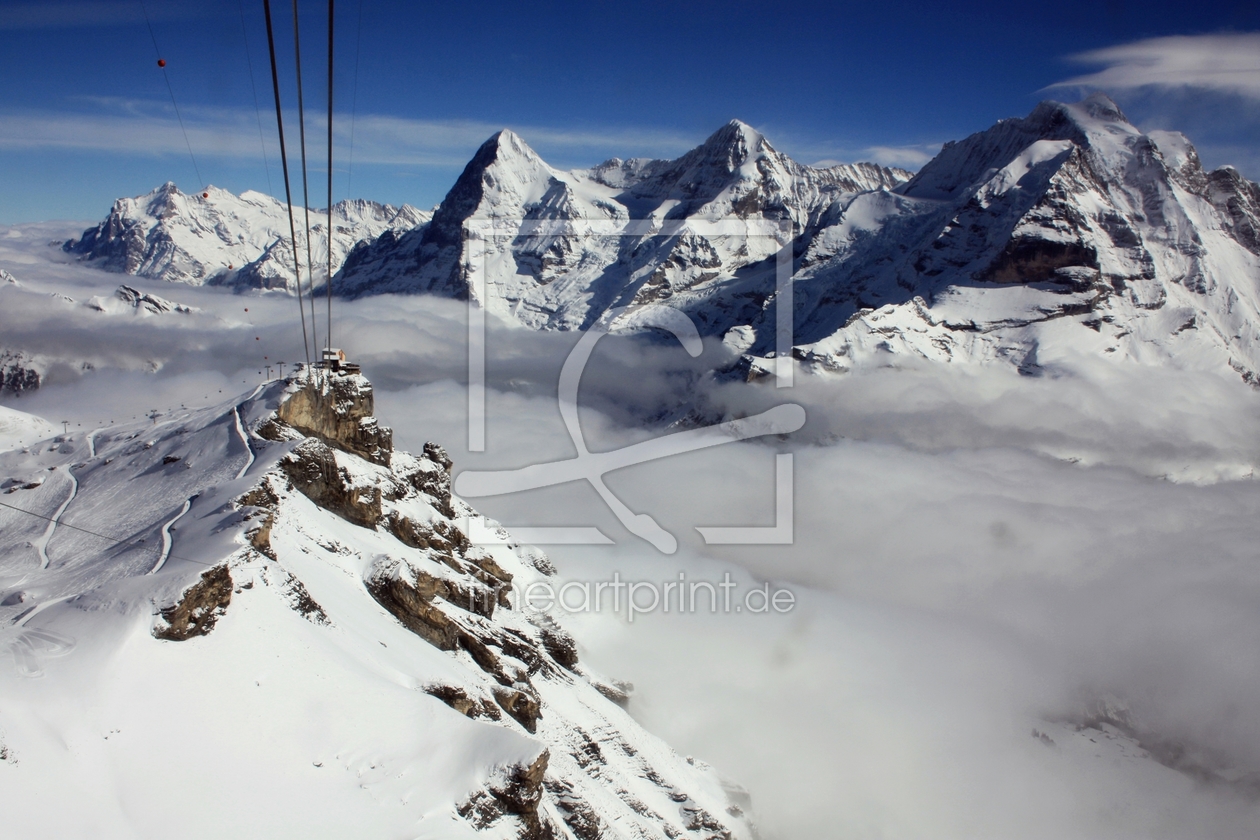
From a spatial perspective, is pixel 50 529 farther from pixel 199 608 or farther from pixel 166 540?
pixel 199 608

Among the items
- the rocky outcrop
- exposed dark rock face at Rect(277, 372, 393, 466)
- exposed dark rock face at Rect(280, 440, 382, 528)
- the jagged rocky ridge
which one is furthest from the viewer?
exposed dark rock face at Rect(277, 372, 393, 466)

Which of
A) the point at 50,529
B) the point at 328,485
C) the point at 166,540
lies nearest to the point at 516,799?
the point at 166,540

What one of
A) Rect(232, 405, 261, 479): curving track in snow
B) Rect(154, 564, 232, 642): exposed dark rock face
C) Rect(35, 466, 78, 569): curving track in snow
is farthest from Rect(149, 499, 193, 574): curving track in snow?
Rect(35, 466, 78, 569): curving track in snow

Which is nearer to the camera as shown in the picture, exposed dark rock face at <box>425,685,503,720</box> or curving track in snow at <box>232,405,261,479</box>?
exposed dark rock face at <box>425,685,503,720</box>

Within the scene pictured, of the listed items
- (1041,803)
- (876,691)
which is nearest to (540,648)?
(876,691)

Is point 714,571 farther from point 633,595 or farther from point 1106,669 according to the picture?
point 1106,669


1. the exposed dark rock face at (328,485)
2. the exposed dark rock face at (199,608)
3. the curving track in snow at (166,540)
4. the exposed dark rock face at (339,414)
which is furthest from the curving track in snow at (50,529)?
the exposed dark rock face at (199,608)

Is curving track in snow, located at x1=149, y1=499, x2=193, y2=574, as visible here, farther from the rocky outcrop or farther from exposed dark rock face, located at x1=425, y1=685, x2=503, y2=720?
exposed dark rock face, located at x1=425, y1=685, x2=503, y2=720
